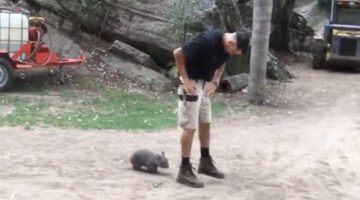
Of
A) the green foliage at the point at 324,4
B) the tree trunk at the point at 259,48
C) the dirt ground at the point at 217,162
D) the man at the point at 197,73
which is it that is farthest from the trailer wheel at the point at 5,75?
the green foliage at the point at 324,4

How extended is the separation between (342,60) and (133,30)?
8622 mm

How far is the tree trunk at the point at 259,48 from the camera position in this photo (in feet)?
43.7

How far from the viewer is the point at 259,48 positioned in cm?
1333

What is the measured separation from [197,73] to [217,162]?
5.32ft

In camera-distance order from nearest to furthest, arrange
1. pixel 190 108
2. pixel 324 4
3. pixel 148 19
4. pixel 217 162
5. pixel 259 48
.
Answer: pixel 190 108, pixel 217 162, pixel 259 48, pixel 148 19, pixel 324 4

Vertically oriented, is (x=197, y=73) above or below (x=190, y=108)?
above

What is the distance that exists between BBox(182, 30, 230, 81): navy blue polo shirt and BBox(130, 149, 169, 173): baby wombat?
3.17 feet

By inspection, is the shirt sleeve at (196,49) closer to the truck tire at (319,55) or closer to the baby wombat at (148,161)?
the baby wombat at (148,161)

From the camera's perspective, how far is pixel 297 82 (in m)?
17.5

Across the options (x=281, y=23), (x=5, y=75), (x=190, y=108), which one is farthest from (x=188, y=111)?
(x=281, y=23)

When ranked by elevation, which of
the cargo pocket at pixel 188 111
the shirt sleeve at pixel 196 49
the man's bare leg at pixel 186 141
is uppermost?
the shirt sleeve at pixel 196 49

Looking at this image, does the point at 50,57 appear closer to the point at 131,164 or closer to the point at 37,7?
the point at 37,7

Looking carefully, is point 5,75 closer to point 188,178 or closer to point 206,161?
point 206,161

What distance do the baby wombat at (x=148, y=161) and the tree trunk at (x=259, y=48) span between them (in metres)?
6.44
